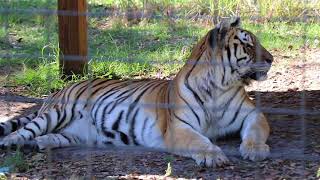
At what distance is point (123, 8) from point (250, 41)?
3.31 m

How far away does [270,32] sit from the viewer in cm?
630

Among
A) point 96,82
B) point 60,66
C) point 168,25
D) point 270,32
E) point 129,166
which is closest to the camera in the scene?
point 129,166

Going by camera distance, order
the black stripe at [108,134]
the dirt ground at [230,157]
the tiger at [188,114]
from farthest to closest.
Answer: the black stripe at [108,134], the tiger at [188,114], the dirt ground at [230,157]

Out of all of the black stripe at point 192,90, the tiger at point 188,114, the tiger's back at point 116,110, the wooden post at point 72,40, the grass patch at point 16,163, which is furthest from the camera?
the wooden post at point 72,40

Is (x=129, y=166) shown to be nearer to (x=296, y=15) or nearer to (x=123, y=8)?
(x=296, y=15)

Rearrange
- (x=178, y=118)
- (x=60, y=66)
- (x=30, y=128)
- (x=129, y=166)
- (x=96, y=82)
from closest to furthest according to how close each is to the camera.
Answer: (x=129, y=166) < (x=178, y=118) < (x=30, y=128) < (x=96, y=82) < (x=60, y=66)

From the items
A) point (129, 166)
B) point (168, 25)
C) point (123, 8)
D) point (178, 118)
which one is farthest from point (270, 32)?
point (129, 166)

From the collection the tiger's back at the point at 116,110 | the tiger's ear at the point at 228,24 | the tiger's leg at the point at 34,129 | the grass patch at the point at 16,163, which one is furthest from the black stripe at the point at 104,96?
the tiger's ear at the point at 228,24

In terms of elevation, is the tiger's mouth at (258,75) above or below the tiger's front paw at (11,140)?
above

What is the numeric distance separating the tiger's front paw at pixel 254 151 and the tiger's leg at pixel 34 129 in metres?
1.23

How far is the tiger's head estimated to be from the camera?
4062 millimetres

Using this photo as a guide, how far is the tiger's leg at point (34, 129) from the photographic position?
164 inches

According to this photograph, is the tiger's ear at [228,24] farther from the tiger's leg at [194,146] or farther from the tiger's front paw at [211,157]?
the tiger's front paw at [211,157]

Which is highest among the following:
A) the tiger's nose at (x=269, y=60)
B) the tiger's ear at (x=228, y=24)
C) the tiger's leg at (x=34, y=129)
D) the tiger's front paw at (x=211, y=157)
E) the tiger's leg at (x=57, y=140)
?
the tiger's ear at (x=228, y=24)
